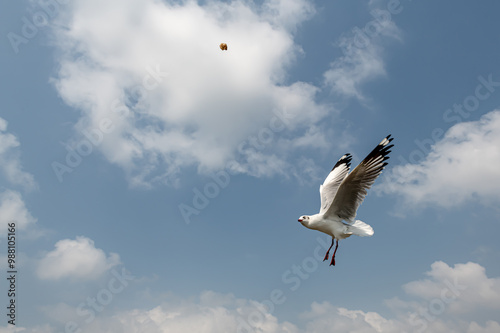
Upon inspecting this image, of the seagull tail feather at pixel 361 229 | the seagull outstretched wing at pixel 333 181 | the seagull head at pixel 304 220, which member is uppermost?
the seagull outstretched wing at pixel 333 181

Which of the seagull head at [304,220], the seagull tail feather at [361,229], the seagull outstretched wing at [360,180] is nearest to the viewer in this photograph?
the seagull outstretched wing at [360,180]

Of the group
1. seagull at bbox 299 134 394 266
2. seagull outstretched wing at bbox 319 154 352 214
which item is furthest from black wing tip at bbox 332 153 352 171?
seagull at bbox 299 134 394 266

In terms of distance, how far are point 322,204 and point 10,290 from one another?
17010mm

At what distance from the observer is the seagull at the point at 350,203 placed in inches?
562

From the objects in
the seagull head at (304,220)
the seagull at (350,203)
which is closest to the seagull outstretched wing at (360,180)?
the seagull at (350,203)

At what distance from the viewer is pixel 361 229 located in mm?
15008

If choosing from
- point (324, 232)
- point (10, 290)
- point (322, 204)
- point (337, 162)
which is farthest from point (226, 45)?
point (10, 290)

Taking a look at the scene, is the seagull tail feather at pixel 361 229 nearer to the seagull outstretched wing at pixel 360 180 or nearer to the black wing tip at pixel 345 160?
the seagull outstretched wing at pixel 360 180

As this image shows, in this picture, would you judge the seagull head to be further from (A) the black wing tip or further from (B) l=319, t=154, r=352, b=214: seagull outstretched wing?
(A) the black wing tip

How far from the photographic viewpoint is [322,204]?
16844 mm

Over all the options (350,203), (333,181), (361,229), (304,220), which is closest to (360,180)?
(350,203)

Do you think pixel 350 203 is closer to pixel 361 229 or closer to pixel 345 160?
pixel 361 229

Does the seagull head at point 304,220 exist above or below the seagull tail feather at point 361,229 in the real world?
above

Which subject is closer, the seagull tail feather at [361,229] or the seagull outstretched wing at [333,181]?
the seagull tail feather at [361,229]
